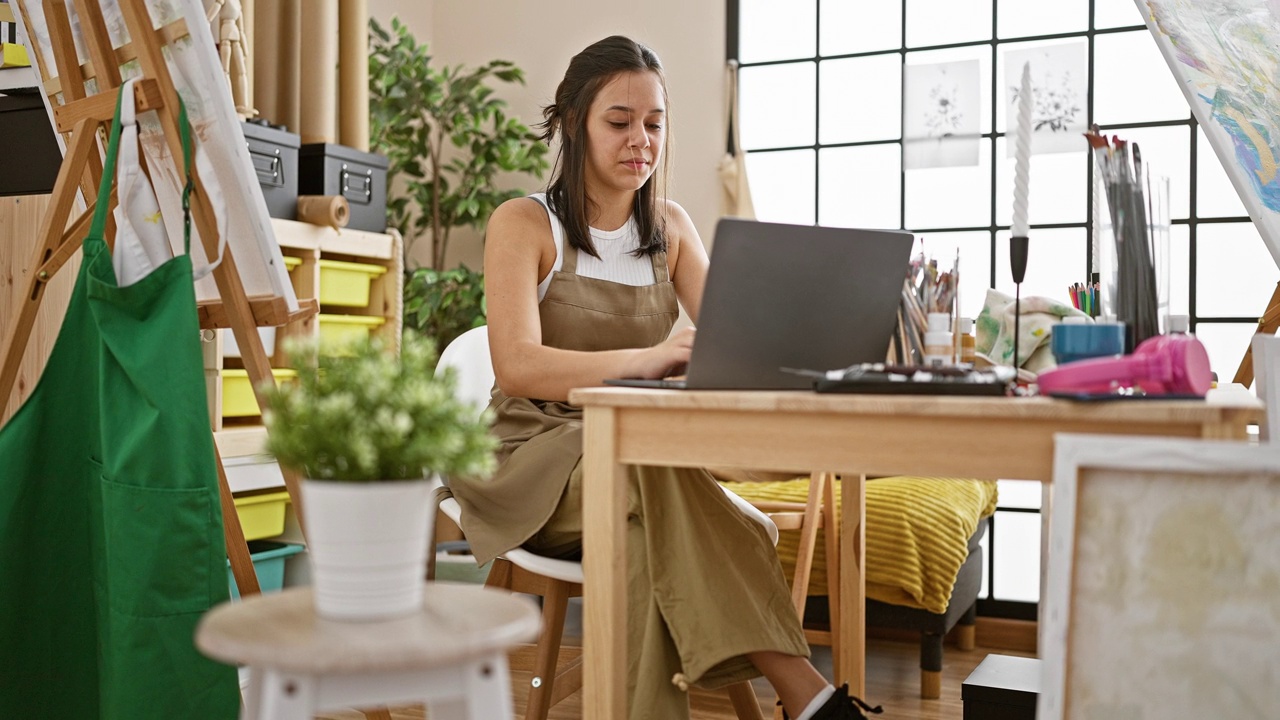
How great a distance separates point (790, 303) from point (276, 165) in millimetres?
2036

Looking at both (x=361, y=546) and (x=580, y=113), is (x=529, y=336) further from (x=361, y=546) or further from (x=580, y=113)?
(x=361, y=546)

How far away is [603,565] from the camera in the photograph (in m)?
1.36

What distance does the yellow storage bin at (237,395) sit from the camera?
9.53 ft

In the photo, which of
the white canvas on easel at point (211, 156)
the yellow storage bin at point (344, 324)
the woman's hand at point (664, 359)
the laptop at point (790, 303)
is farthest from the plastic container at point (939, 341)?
the yellow storage bin at point (344, 324)

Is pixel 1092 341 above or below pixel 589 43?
below

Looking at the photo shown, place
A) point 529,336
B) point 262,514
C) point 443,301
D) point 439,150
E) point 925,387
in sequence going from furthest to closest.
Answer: point 439,150 < point 443,301 < point 262,514 < point 529,336 < point 925,387

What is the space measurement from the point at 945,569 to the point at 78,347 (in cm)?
189

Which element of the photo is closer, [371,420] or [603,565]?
[371,420]

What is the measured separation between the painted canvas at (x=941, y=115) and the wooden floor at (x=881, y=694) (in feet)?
5.27

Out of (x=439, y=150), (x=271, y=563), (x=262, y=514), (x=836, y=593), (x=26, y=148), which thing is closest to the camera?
(x=836, y=593)

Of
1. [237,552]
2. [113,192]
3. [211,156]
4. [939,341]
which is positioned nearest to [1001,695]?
[939,341]

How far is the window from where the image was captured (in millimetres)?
3486

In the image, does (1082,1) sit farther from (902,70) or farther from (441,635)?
(441,635)

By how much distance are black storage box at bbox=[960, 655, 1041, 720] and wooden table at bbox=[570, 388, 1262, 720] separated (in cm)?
75
